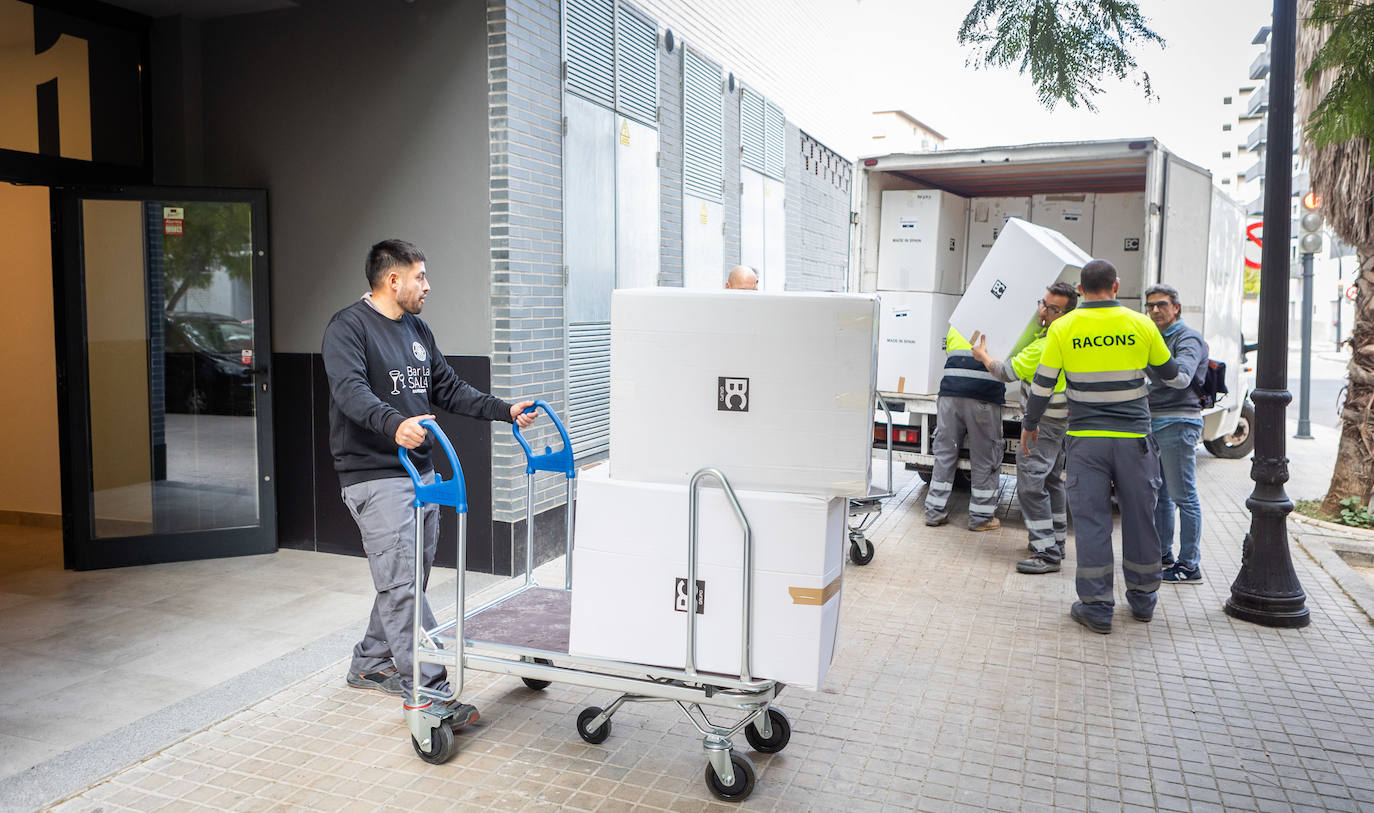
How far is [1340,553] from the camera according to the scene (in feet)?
25.4

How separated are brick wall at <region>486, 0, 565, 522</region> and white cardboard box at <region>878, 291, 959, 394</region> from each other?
3.35 meters

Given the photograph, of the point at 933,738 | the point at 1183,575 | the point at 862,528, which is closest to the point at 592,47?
the point at 862,528

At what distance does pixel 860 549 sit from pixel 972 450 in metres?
1.55

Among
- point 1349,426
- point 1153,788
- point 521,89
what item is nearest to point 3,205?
point 521,89

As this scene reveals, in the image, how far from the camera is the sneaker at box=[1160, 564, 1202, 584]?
22.3 feet

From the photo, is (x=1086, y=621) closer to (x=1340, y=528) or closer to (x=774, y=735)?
(x=774, y=735)

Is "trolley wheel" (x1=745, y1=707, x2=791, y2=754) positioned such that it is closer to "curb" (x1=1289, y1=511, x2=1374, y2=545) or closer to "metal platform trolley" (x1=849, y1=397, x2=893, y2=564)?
"metal platform trolley" (x1=849, y1=397, x2=893, y2=564)

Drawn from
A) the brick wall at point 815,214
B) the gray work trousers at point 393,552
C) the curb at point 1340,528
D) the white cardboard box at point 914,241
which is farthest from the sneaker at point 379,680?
the brick wall at point 815,214

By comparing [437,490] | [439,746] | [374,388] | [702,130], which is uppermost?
[702,130]

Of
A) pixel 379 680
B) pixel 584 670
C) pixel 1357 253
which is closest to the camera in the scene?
pixel 584 670

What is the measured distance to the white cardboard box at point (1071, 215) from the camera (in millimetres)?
9648

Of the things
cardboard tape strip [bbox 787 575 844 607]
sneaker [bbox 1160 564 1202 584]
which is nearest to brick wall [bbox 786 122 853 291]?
sneaker [bbox 1160 564 1202 584]

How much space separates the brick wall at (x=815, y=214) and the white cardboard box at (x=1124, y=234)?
160 inches

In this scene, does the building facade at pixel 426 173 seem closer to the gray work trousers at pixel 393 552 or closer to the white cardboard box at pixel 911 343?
the gray work trousers at pixel 393 552
